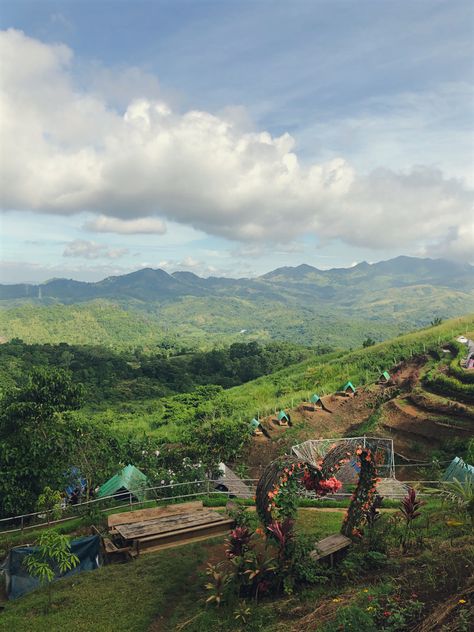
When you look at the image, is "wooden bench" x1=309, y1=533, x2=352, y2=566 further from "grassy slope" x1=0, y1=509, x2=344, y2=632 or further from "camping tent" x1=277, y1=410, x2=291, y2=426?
"camping tent" x1=277, y1=410, x2=291, y2=426

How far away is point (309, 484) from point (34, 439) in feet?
33.8

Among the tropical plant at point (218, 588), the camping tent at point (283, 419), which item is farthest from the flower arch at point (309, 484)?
the camping tent at point (283, 419)

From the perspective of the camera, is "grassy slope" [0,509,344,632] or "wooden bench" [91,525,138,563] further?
"wooden bench" [91,525,138,563]

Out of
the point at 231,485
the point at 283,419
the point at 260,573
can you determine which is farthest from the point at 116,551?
the point at 283,419

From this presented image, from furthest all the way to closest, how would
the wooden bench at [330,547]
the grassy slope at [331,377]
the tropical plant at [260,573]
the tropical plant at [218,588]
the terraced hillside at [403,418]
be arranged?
the grassy slope at [331,377], the terraced hillside at [403,418], the wooden bench at [330,547], the tropical plant at [260,573], the tropical plant at [218,588]

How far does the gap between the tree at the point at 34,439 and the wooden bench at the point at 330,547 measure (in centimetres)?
1036

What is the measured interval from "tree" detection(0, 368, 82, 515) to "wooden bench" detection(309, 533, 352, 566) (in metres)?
10.4

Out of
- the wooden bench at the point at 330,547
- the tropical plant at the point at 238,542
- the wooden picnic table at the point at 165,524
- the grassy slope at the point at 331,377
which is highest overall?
the tropical plant at the point at 238,542

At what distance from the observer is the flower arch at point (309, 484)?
26.6ft

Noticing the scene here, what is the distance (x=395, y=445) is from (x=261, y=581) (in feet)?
46.4

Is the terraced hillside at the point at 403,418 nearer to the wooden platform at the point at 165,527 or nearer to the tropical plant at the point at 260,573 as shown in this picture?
the wooden platform at the point at 165,527

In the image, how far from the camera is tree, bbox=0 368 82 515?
14.9 m

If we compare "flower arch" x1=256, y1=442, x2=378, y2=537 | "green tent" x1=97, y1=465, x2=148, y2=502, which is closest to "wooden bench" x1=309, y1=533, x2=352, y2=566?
"flower arch" x1=256, y1=442, x2=378, y2=537

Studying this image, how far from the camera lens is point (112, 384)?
6744 centimetres
